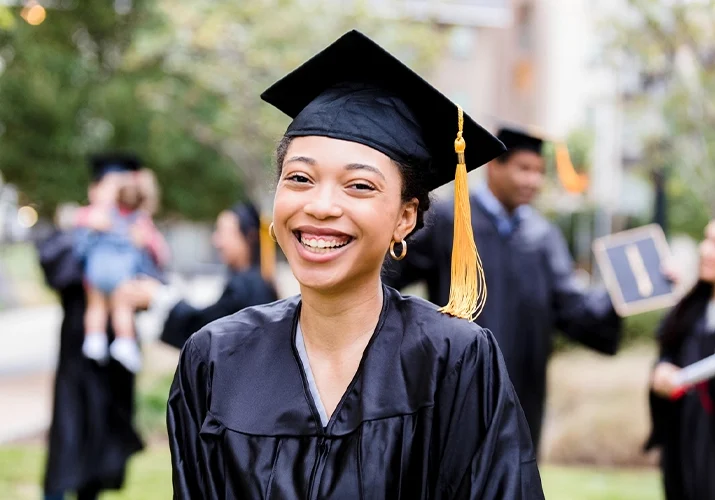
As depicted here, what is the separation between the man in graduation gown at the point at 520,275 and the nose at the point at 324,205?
8.19ft

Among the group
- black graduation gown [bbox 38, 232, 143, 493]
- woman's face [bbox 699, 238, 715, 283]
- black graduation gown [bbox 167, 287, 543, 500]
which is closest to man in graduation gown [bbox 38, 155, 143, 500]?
black graduation gown [bbox 38, 232, 143, 493]

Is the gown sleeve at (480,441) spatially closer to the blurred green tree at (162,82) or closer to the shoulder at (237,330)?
the shoulder at (237,330)

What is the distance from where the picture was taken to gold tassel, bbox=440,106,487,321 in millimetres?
2309

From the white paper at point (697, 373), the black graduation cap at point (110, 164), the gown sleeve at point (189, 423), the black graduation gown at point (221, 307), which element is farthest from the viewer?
the black graduation cap at point (110, 164)

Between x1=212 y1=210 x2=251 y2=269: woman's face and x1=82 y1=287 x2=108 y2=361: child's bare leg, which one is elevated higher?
x1=212 y1=210 x2=251 y2=269: woman's face

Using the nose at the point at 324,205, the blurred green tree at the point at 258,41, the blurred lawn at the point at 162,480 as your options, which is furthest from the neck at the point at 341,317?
the blurred green tree at the point at 258,41

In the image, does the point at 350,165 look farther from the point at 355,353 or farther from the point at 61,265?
the point at 61,265

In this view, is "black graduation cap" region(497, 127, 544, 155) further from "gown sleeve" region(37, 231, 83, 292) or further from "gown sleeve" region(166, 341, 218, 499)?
"gown sleeve" region(166, 341, 218, 499)

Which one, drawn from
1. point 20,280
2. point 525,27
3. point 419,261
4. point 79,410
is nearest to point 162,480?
point 79,410

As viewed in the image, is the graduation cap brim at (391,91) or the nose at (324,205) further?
the graduation cap brim at (391,91)

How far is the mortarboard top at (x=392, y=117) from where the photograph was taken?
2.19 metres

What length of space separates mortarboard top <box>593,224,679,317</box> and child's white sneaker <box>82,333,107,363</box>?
2761mm

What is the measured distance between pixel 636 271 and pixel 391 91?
2908 mm

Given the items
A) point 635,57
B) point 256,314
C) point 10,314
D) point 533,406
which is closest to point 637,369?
point 635,57
